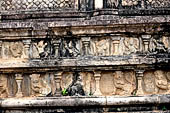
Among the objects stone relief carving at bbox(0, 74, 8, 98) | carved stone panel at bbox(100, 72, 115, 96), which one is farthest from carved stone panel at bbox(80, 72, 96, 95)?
stone relief carving at bbox(0, 74, 8, 98)

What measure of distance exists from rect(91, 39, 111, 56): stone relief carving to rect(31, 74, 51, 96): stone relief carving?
125 cm

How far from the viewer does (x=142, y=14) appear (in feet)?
25.5

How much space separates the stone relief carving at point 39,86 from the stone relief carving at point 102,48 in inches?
49.1

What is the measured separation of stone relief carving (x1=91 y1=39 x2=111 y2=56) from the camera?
7.46m

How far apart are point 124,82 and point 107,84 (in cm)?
36

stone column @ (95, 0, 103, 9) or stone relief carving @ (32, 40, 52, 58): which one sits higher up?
stone column @ (95, 0, 103, 9)

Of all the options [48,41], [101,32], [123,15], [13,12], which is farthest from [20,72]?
[123,15]

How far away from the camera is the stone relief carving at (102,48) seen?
746cm

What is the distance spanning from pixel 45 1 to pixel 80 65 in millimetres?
1731

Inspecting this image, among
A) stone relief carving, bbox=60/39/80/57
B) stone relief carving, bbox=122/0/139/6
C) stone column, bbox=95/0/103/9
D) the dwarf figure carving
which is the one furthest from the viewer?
stone relief carving, bbox=122/0/139/6

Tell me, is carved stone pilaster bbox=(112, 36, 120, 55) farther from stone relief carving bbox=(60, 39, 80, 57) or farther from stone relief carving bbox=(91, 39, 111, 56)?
stone relief carving bbox=(60, 39, 80, 57)

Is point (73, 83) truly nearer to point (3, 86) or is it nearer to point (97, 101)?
point (97, 101)

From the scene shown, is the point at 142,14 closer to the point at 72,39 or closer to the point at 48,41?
the point at 72,39

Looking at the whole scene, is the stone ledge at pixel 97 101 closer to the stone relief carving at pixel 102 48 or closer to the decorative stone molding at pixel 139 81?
the decorative stone molding at pixel 139 81
